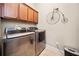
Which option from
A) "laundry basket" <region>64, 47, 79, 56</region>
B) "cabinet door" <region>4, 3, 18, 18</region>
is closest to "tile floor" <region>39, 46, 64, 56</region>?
"laundry basket" <region>64, 47, 79, 56</region>

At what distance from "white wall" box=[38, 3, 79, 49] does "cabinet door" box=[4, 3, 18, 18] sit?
1.13 feet

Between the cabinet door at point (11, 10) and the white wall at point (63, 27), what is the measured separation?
344 mm

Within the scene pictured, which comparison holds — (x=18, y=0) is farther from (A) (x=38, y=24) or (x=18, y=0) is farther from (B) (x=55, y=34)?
(B) (x=55, y=34)

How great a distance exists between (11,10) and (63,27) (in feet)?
2.44

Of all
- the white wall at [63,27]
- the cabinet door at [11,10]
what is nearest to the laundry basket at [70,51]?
the white wall at [63,27]

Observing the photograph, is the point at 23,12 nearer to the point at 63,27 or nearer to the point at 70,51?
the point at 63,27

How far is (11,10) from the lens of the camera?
5.51 feet

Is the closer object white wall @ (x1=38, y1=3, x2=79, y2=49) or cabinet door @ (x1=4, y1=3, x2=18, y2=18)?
cabinet door @ (x1=4, y1=3, x2=18, y2=18)

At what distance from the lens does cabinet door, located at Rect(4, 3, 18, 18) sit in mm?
1615

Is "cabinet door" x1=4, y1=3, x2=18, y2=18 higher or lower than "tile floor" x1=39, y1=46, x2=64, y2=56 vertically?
higher

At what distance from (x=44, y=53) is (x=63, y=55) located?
0.88 ft

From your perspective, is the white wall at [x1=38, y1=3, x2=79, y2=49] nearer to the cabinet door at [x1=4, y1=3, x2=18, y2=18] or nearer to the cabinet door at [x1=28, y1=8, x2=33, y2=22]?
the cabinet door at [x1=28, y1=8, x2=33, y2=22]

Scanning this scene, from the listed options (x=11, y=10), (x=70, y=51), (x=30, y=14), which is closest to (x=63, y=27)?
(x=70, y=51)

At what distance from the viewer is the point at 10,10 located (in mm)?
1669
